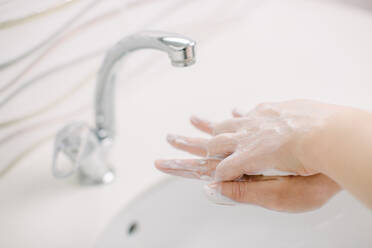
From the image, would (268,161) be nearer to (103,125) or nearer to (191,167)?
(191,167)

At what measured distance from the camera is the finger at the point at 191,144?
1.80 feet

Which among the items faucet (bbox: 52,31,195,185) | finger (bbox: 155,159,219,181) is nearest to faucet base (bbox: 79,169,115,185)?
faucet (bbox: 52,31,195,185)

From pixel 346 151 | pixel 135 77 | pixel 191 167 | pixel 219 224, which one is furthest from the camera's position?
pixel 135 77

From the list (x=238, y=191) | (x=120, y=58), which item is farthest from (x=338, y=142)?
(x=120, y=58)

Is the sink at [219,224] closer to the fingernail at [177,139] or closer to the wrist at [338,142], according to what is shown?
the fingernail at [177,139]

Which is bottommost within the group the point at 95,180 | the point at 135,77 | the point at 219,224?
the point at 219,224

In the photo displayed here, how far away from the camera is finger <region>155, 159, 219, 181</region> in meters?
0.53

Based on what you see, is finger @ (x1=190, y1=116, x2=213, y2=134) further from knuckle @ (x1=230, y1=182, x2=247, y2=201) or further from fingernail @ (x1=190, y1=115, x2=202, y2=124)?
knuckle @ (x1=230, y1=182, x2=247, y2=201)

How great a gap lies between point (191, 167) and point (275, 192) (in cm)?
12

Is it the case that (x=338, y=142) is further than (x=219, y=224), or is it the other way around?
(x=219, y=224)

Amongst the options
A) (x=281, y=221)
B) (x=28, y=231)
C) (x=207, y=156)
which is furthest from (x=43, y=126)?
(x=281, y=221)

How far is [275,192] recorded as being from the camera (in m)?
0.49

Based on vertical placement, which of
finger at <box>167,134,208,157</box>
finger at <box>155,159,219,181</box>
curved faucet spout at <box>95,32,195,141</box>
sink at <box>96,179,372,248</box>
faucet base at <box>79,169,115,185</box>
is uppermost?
curved faucet spout at <box>95,32,195,141</box>

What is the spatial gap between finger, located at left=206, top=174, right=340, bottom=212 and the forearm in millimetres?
53
